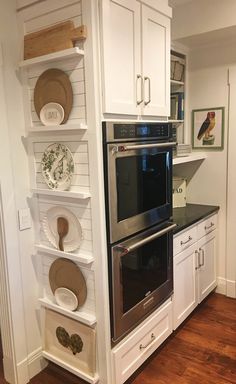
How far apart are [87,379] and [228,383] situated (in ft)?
2.93

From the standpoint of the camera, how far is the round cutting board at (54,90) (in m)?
1.73

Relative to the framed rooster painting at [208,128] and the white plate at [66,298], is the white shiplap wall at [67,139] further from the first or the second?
the framed rooster painting at [208,128]

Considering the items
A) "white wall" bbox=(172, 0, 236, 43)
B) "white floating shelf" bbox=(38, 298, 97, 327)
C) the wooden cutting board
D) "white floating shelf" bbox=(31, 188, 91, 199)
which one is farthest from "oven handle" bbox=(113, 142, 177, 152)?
"white wall" bbox=(172, 0, 236, 43)

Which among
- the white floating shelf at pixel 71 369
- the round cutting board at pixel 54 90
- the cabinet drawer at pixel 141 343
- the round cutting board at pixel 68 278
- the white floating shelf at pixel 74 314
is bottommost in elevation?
the white floating shelf at pixel 71 369

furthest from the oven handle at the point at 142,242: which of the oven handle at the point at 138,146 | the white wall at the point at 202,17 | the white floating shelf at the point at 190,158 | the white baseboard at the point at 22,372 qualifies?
the white wall at the point at 202,17

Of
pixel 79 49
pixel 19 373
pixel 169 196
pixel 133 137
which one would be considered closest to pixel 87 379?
pixel 19 373

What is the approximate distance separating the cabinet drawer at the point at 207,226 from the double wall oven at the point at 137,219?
570 mm

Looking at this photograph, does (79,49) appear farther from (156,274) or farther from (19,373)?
(19,373)

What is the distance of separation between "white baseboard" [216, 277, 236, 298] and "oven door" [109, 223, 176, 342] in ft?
3.29

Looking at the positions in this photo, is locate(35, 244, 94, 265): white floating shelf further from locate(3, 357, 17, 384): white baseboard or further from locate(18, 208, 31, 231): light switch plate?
locate(3, 357, 17, 384): white baseboard

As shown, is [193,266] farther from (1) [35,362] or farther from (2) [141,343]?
(1) [35,362]

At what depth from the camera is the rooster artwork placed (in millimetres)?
3010

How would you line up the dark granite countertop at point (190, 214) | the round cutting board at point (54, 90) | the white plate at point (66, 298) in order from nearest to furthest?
the round cutting board at point (54, 90) → the white plate at point (66, 298) → the dark granite countertop at point (190, 214)

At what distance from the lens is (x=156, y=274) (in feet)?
7.36
